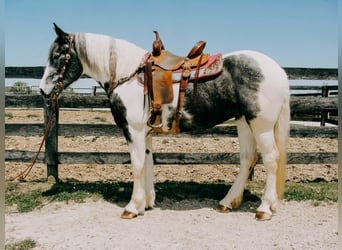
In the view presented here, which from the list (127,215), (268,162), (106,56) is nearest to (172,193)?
(127,215)

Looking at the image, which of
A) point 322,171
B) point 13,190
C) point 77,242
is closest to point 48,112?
point 13,190

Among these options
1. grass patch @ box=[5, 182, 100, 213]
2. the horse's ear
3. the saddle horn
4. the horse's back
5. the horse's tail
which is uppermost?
the horse's ear

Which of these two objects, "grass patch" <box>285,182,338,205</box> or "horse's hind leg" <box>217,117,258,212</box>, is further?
"grass patch" <box>285,182,338,205</box>

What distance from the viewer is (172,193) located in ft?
16.6

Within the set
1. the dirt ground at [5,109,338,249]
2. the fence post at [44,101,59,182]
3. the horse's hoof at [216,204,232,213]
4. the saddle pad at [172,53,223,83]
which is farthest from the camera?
the fence post at [44,101,59,182]

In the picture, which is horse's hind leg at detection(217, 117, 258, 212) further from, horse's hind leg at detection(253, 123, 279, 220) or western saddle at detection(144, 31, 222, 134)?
western saddle at detection(144, 31, 222, 134)

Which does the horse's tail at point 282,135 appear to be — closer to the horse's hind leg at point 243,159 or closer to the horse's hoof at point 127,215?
the horse's hind leg at point 243,159

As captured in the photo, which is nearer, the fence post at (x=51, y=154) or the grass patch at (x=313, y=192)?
the grass patch at (x=313, y=192)

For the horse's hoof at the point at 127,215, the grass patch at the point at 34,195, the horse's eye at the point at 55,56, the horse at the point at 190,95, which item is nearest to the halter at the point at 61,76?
the horse at the point at 190,95

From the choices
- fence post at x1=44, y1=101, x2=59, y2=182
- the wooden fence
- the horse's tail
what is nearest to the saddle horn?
the wooden fence

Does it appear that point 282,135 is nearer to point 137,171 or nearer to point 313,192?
point 313,192

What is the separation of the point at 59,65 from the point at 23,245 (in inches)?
85.1

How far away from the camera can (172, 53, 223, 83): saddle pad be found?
409 centimetres

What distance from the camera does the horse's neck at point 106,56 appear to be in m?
4.24
